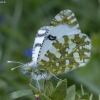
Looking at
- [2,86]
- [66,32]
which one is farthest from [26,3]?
[66,32]

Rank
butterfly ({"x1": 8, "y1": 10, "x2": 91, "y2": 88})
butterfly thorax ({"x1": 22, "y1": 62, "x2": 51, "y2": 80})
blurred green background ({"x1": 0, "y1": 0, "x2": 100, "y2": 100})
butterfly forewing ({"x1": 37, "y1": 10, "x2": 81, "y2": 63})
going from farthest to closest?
blurred green background ({"x1": 0, "y1": 0, "x2": 100, "y2": 100})
butterfly forewing ({"x1": 37, "y1": 10, "x2": 81, "y2": 63})
butterfly ({"x1": 8, "y1": 10, "x2": 91, "y2": 88})
butterfly thorax ({"x1": 22, "y1": 62, "x2": 51, "y2": 80})

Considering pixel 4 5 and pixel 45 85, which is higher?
pixel 4 5

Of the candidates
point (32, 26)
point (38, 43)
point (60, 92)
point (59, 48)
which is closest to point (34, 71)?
point (38, 43)

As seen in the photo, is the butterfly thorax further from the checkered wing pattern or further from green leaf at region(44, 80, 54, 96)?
green leaf at region(44, 80, 54, 96)

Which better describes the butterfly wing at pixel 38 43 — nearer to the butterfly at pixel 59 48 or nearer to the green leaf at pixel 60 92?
the butterfly at pixel 59 48

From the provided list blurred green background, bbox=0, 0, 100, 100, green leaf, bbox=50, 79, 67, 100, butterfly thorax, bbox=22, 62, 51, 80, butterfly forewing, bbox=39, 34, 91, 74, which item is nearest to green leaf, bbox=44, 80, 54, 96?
green leaf, bbox=50, 79, 67, 100

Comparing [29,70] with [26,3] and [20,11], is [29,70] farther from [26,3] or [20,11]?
[26,3]
